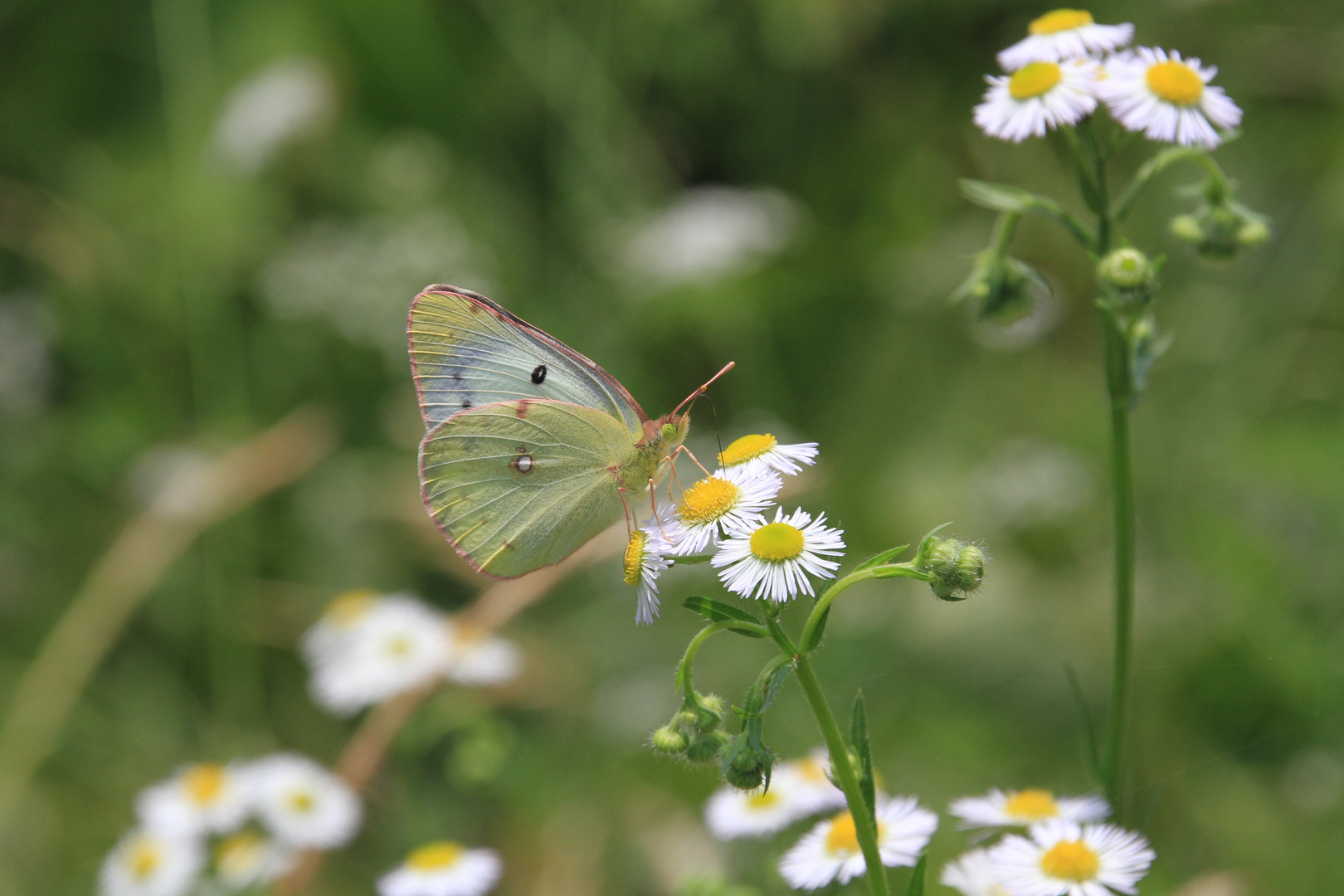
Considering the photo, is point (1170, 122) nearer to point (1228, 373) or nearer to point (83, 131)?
point (1228, 373)

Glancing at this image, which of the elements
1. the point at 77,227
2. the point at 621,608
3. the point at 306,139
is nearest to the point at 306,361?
the point at 306,139

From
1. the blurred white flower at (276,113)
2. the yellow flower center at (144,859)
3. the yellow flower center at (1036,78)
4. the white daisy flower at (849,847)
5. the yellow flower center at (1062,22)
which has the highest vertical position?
the blurred white flower at (276,113)

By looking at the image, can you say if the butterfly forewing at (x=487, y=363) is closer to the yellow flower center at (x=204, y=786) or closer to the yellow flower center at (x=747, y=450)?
the yellow flower center at (x=747, y=450)

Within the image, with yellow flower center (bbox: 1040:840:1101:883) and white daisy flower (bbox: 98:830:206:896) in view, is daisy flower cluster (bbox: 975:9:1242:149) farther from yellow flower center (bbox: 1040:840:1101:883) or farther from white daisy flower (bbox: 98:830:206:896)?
white daisy flower (bbox: 98:830:206:896)

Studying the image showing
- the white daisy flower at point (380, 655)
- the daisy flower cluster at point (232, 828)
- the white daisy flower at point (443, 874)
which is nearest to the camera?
the white daisy flower at point (443, 874)

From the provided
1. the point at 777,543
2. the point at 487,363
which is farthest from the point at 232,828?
the point at 777,543

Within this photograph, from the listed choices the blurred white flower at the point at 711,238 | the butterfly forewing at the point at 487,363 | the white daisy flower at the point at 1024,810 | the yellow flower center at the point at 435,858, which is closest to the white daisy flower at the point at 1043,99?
the butterfly forewing at the point at 487,363

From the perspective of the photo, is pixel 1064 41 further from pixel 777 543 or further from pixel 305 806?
pixel 305 806
